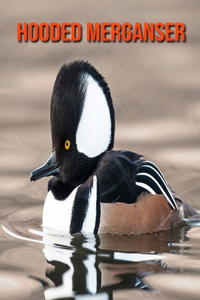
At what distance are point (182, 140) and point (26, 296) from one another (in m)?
4.55

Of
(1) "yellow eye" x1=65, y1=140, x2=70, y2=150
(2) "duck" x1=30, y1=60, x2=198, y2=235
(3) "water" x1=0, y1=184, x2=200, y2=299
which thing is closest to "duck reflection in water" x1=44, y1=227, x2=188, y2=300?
(3) "water" x1=0, y1=184, x2=200, y2=299

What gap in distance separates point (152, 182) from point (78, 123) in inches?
40.6

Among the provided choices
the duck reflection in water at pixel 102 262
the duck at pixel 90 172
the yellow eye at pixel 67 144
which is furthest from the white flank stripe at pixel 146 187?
the yellow eye at pixel 67 144

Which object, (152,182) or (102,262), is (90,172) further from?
(102,262)

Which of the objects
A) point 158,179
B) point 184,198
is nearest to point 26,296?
point 158,179

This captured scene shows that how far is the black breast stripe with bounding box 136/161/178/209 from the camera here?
20.5 ft

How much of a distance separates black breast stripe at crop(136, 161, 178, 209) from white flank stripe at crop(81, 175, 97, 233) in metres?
0.51

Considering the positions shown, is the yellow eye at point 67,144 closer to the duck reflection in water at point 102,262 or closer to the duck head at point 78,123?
the duck head at point 78,123

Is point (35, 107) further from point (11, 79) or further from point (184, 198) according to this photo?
point (184, 198)

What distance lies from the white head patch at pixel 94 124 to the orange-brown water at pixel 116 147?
85 centimetres

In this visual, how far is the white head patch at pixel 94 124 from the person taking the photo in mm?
5832

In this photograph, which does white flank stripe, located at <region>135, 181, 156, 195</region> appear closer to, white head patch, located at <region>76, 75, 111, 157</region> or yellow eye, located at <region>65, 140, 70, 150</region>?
white head patch, located at <region>76, 75, 111, 157</region>

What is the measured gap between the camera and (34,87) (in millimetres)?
10125

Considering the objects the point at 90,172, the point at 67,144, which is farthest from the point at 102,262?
the point at 67,144
